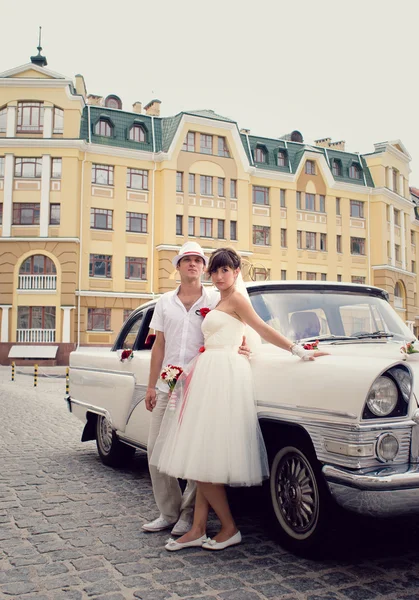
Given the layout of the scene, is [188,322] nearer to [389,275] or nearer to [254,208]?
[254,208]

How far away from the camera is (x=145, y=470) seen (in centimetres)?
693

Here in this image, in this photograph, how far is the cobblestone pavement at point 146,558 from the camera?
3.44 metres

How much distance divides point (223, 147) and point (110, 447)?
36.6 m

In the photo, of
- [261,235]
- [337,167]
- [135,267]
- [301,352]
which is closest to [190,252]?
[301,352]

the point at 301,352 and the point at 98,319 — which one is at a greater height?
the point at 98,319

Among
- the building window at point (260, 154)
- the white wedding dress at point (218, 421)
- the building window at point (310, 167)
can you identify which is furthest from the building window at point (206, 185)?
the white wedding dress at point (218, 421)

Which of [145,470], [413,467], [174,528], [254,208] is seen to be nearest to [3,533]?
[174,528]

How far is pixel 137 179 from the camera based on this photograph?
39375 mm

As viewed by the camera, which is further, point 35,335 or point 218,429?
point 35,335

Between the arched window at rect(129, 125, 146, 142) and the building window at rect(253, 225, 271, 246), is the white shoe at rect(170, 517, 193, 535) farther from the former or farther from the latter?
the building window at rect(253, 225, 271, 246)

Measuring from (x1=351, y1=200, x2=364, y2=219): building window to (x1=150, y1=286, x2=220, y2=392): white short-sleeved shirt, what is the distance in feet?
147

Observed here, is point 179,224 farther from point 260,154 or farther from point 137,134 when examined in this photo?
point 260,154

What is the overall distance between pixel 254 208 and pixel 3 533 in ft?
129

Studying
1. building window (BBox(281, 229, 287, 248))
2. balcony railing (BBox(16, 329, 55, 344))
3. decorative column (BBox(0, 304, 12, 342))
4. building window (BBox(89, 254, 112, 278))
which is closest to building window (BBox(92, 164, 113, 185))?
building window (BBox(89, 254, 112, 278))
